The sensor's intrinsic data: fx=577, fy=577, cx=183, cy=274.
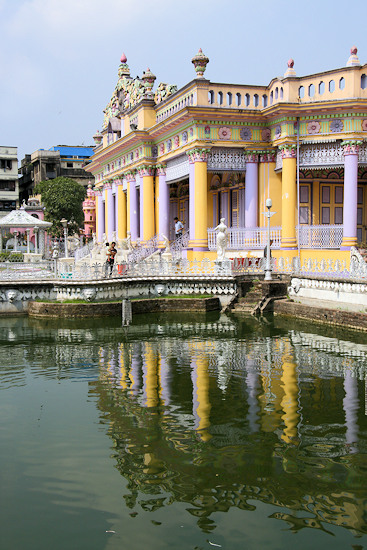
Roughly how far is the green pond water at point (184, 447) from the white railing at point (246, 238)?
948cm

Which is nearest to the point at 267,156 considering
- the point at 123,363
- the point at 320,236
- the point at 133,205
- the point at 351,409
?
the point at 320,236

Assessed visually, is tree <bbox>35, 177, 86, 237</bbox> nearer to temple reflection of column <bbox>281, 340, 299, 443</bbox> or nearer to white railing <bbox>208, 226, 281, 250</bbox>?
white railing <bbox>208, 226, 281, 250</bbox>

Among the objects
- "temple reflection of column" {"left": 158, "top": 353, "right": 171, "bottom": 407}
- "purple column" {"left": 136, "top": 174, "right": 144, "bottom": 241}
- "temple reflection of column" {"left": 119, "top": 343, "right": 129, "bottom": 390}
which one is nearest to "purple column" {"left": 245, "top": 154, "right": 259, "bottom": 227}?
"purple column" {"left": 136, "top": 174, "right": 144, "bottom": 241}

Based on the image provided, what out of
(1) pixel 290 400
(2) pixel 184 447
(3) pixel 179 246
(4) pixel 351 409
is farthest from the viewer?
(3) pixel 179 246

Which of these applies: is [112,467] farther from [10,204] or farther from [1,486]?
[10,204]

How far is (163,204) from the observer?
26.3 m

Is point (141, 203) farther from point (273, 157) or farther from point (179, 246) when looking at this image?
point (273, 157)

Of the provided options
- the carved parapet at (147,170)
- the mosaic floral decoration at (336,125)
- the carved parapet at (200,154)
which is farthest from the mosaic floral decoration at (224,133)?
the carved parapet at (147,170)

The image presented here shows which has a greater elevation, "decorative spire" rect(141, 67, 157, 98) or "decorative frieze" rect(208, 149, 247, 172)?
"decorative spire" rect(141, 67, 157, 98)

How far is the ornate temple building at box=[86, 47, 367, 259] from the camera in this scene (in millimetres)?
20109

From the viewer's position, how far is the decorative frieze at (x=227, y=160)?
22141 mm

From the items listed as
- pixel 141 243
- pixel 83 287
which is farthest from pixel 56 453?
pixel 141 243

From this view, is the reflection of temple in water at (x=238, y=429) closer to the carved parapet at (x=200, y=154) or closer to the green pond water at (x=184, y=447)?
the green pond water at (x=184, y=447)

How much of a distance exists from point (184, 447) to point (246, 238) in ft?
51.8
